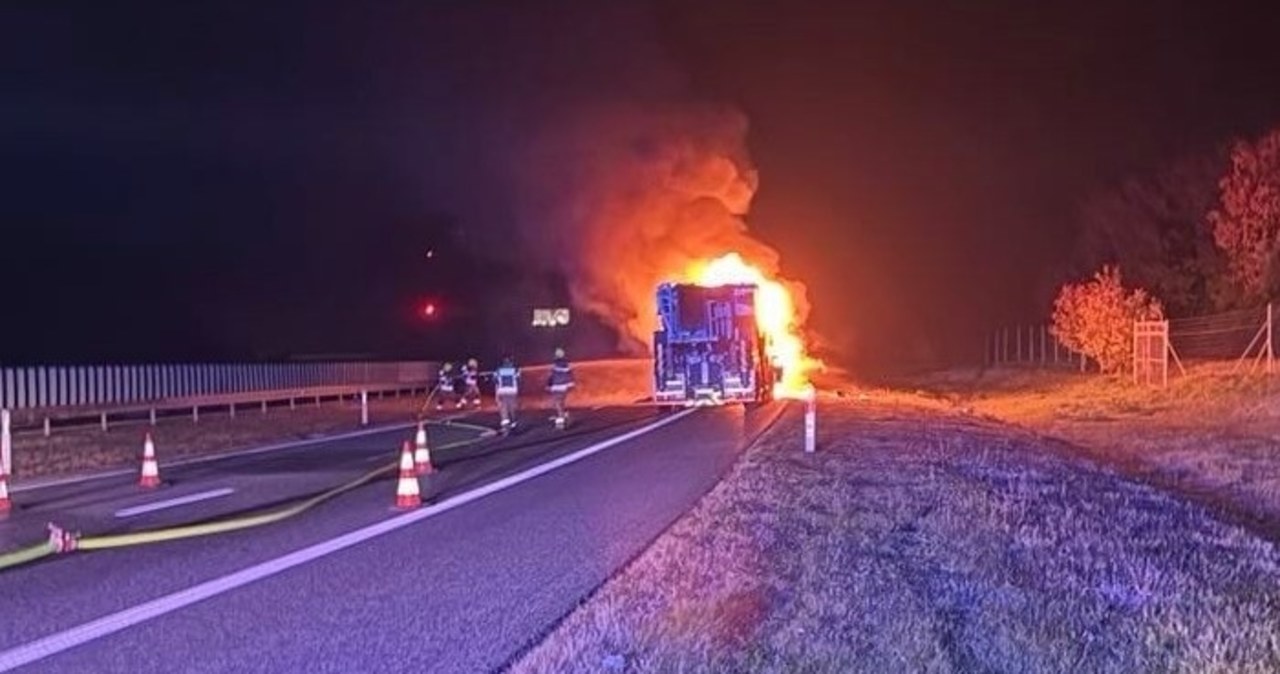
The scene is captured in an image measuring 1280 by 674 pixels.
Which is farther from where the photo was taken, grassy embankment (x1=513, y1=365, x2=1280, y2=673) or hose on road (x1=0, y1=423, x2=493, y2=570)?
hose on road (x1=0, y1=423, x2=493, y2=570)

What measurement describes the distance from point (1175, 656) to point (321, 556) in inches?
257

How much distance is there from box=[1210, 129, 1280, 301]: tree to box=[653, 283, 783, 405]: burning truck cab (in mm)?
21500

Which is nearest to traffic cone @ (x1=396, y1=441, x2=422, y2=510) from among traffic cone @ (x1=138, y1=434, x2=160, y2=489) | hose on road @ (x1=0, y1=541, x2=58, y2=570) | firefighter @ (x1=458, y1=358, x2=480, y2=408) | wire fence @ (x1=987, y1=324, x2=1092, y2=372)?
hose on road @ (x1=0, y1=541, x2=58, y2=570)

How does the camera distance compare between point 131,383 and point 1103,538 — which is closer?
point 1103,538

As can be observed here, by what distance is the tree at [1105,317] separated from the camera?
47.5 m

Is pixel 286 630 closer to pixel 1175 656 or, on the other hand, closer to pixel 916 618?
pixel 916 618

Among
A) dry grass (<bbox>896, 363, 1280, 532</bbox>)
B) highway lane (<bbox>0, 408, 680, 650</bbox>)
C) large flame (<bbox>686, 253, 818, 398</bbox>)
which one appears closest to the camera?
highway lane (<bbox>0, 408, 680, 650</bbox>)

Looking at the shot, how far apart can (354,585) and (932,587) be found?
3.98m

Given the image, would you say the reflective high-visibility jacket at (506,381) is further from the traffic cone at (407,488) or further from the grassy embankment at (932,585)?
the traffic cone at (407,488)

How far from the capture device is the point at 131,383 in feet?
124

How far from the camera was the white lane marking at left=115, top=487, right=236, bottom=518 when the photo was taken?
14.1 m

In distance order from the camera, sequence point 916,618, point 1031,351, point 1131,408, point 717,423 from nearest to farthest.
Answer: point 916,618 < point 717,423 < point 1131,408 < point 1031,351

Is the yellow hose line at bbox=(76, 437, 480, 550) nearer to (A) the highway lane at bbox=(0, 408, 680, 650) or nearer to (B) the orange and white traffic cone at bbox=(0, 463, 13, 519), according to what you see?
(A) the highway lane at bbox=(0, 408, 680, 650)

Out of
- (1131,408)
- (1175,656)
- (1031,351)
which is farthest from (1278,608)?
(1031,351)
